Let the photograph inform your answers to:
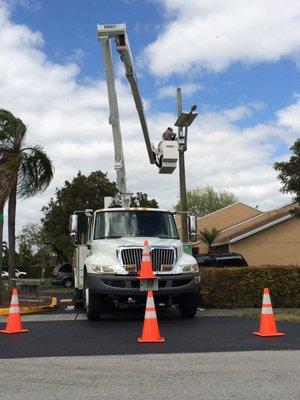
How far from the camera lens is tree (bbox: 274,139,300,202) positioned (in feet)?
72.5

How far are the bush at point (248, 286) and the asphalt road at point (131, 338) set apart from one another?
9.12 feet

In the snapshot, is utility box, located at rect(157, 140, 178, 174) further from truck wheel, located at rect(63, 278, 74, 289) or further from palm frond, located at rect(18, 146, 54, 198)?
truck wheel, located at rect(63, 278, 74, 289)

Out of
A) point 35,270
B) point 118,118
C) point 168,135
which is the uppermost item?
point 118,118

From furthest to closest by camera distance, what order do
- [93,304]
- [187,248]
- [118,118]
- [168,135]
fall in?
[168,135]
[118,118]
[187,248]
[93,304]

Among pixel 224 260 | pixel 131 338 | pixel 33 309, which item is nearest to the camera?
pixel 131 338

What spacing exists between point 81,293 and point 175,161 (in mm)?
5654

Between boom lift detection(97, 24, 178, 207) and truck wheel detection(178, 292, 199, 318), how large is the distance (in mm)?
4077

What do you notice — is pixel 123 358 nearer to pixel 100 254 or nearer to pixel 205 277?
pixel 100 254

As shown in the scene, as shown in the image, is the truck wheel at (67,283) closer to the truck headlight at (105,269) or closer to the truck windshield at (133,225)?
the truck windshield at (133,225)

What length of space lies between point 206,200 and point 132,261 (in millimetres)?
62729

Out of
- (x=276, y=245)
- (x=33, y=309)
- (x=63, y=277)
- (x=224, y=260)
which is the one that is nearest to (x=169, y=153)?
(x=33, y=309)

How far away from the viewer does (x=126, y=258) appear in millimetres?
12094

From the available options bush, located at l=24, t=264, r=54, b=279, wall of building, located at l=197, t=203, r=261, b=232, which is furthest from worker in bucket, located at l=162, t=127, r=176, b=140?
bush, located at l=24, t=264, r=54, b=279

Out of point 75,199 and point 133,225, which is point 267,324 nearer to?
point 133,225
